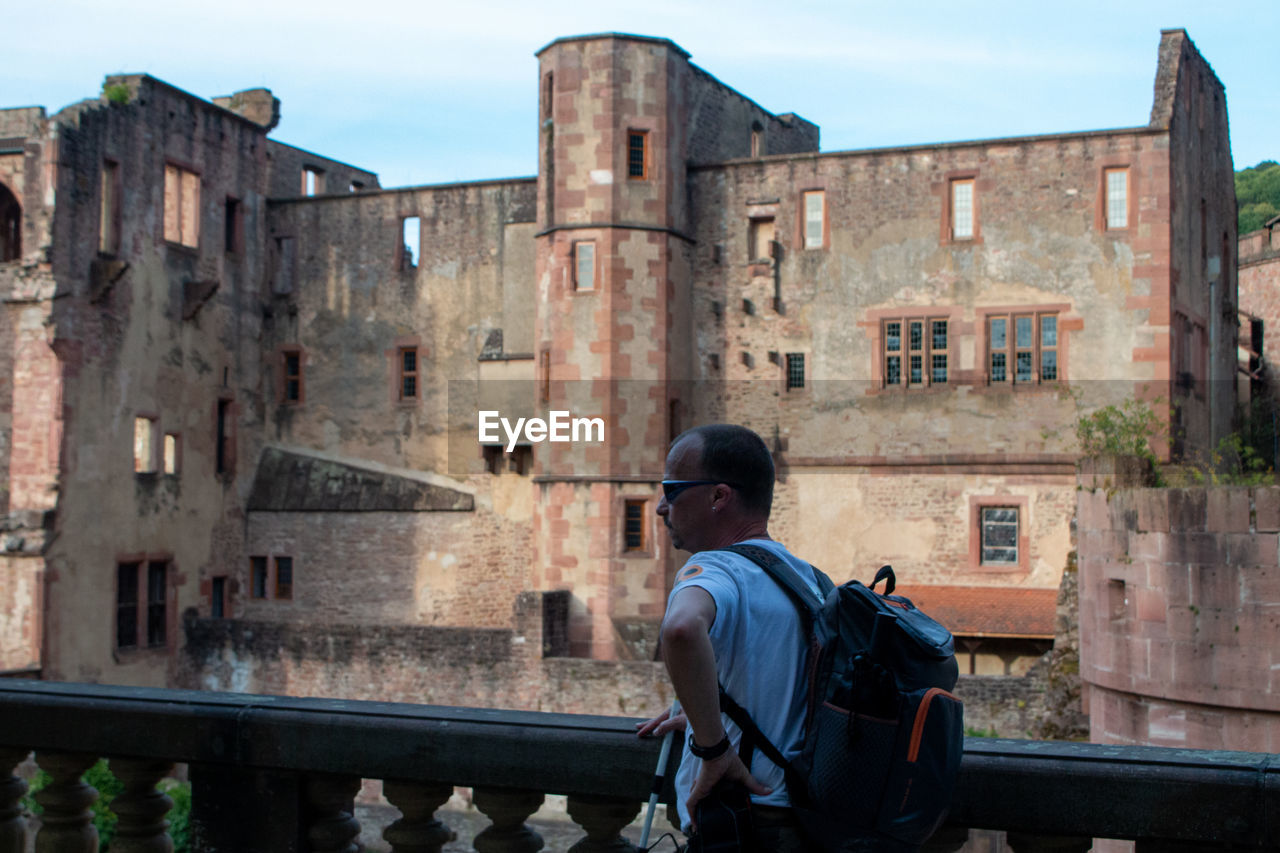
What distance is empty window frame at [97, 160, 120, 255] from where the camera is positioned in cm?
2617

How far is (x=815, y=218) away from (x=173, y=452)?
42.7 feet

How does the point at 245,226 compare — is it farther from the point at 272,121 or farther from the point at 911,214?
the point at 911,214

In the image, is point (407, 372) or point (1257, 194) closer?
Answer: point (407, 372)

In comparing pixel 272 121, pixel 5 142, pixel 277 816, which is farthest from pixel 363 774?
pixel 272 121

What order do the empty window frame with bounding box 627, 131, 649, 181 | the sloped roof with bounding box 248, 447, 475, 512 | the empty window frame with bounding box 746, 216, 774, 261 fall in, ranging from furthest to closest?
the sloped roof with bounding box 248, 447, 475, 512 → the empty window frame with bounding box 746, 216, 774, 261 → the empty window frame with bounding box 627, 131, 649, 181

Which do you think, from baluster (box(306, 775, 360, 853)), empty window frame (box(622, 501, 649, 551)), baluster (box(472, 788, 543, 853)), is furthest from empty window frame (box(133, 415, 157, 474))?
baluster (box(472, 788, 543, 853))

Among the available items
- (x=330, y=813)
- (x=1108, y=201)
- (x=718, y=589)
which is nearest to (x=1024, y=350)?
(x=1108, y=201)

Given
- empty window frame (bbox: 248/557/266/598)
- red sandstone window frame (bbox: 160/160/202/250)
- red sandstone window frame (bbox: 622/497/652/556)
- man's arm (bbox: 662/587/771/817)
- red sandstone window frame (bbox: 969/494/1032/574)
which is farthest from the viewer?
empty window frame (bbox: 248/557/266/598)

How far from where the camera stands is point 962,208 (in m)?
26.4

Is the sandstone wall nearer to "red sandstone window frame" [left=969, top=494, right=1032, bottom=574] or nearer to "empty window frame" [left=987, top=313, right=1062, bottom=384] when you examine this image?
"red sandstone window frame" [left=969, top=494, right=1032, bottom=574]

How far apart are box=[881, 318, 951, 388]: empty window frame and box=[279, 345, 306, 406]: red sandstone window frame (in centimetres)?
1224

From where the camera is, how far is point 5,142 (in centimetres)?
2606

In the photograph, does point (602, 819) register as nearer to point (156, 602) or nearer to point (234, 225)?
point (156, 602)

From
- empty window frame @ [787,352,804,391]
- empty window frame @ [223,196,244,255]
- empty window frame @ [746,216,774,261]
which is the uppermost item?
empty window frame @ [223,196,244,255]
